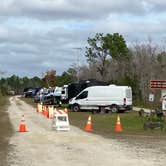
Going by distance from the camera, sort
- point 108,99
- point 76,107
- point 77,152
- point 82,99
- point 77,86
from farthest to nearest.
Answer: point 77,86 < point 76,107 < point 82,99 < point 108,99 < point 77,152

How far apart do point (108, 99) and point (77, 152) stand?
3283cm

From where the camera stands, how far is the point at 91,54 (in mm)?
91812

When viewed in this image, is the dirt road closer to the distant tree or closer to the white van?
the white van

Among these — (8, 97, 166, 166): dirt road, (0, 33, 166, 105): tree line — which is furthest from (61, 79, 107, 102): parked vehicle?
(8, 97, 166, 166): dirt road

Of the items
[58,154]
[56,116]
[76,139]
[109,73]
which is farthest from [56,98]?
[58,154]

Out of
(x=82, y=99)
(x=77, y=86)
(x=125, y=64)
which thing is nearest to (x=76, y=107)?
(x=82, y=99)

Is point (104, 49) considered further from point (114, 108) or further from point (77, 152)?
point (77, 152)

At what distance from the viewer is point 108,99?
50.3m

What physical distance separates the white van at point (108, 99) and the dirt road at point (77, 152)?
26246 millimetres

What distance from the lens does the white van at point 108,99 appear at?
164 feet

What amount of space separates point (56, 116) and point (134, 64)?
161 ft

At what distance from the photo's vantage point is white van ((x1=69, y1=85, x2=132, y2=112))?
50062mm

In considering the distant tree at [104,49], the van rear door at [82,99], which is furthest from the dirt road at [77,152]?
the distant tree at [104,49]

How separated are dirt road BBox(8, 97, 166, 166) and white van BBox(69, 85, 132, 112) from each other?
26246 mm
